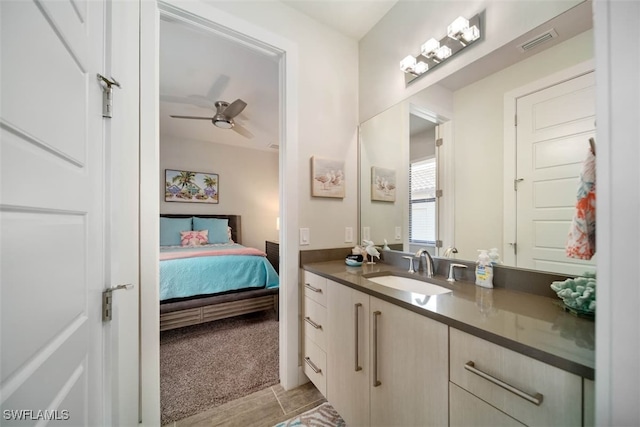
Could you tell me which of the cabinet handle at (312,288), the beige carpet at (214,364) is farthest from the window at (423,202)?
the beige carpet at (214,364)

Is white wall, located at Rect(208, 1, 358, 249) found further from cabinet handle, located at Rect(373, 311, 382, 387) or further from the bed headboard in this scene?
the bed headboard

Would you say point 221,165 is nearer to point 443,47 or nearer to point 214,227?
point 214,227

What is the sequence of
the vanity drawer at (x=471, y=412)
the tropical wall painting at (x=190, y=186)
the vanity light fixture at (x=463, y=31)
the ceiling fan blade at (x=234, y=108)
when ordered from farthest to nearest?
1. the tropical wall painting at (x=190, y=186)
2. the ceiling fan blade at (x=234, y=108)
3. the vanity light fixture at (x=463, y=31)
4. the vanity drawer at (x=471, y=412)

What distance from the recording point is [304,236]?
169cm

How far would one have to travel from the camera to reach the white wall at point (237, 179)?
170 inches

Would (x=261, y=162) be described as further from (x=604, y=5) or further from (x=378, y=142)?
(x=604, y=5)

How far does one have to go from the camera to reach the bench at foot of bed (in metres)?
2.27

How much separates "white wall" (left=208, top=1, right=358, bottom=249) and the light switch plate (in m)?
0.04

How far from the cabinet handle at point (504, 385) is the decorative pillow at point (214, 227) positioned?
410 centimetres

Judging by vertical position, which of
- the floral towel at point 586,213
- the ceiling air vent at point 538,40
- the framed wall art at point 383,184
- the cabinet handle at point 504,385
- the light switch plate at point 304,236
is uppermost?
the ceiling air vent at point 538,40

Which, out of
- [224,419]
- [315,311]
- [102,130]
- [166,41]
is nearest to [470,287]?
[315,311]

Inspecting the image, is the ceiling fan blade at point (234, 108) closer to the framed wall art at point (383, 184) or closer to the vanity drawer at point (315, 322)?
the framed wall art at point (383, 184)

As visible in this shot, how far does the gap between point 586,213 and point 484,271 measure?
0.51 m

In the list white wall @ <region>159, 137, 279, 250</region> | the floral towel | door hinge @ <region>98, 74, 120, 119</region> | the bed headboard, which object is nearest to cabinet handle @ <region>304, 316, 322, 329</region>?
the floral towel
